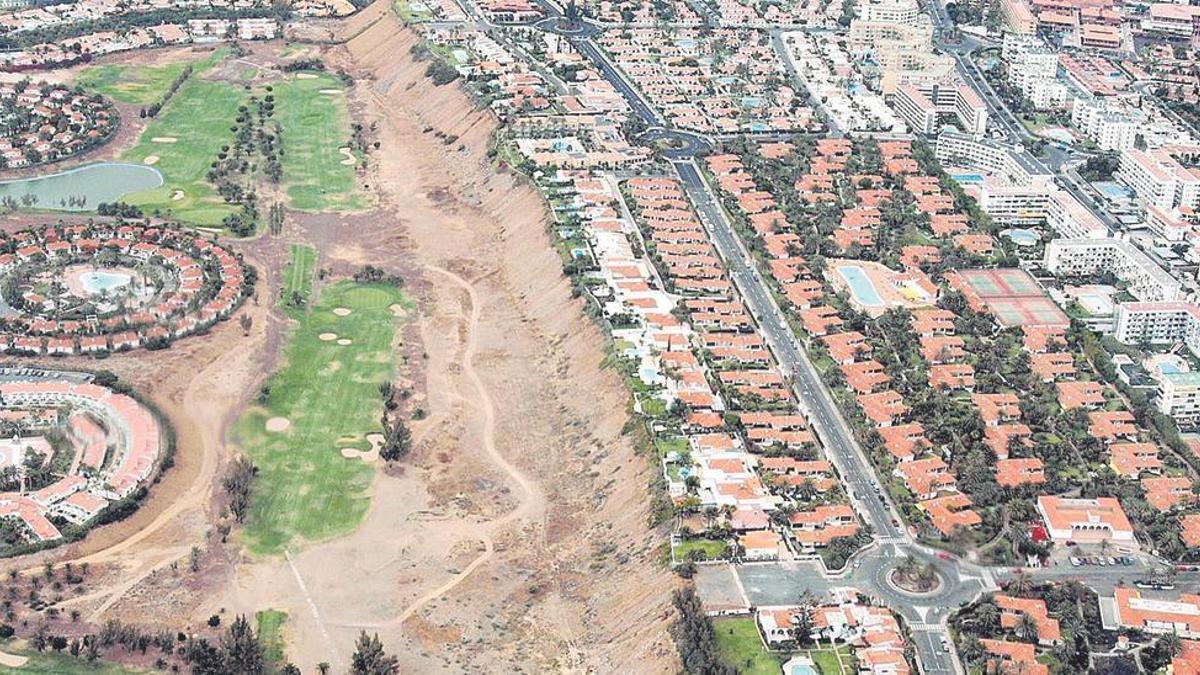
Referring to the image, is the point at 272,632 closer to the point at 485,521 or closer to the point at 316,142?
the point at 485,521

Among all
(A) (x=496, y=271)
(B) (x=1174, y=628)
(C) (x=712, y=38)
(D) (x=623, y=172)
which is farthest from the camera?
(C) (x=712, y=38)

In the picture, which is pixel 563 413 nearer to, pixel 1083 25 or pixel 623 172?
pixel 623 172

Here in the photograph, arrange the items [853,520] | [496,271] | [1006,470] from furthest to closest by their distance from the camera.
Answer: [496,271]
[1006,470]
[853,520]

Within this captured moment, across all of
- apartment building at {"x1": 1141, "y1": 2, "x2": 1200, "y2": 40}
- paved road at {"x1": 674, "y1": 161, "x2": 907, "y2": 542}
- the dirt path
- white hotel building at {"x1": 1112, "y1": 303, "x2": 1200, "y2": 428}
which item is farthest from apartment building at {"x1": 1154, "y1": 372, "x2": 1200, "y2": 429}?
apartment building at {"x1": 1141, "y1": 2, "x2": 1200, "y2": 40}

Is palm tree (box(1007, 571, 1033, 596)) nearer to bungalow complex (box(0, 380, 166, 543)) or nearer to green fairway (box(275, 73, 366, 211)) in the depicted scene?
bungalow complex (box(0, 380, 166, 543))

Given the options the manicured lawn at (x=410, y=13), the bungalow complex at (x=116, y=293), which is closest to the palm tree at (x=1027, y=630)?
the bungalow complex at (x=116, y=293)

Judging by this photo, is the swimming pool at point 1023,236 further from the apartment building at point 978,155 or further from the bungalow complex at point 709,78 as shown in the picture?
the bungalow complex at point 709,78

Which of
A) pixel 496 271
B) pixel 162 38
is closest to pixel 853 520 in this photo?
pixel 496 271
